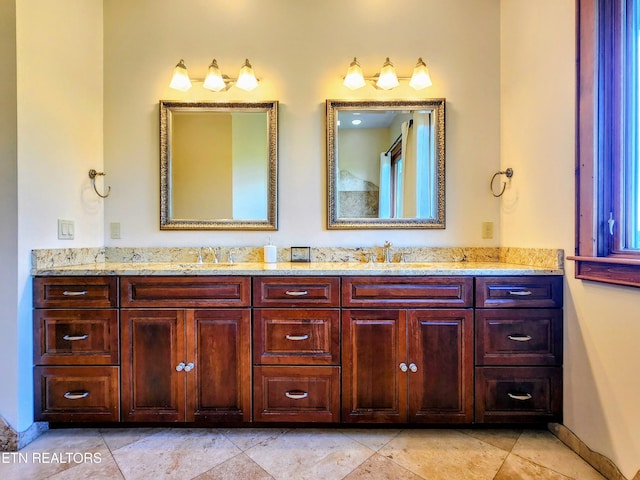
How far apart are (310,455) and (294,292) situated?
76 cm

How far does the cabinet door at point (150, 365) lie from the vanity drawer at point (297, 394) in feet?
1.34

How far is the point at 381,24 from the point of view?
2014mm

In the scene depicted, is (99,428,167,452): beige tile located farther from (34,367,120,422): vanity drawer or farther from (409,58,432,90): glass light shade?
(409,58,432,90): glass light shade

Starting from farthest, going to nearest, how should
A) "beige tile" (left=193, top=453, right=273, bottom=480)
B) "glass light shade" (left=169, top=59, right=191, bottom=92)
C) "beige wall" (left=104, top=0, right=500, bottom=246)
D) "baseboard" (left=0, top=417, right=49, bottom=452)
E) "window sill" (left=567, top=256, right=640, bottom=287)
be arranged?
1. "beige wall" (left=104, top=0, right=500, bottom=246)
2. "glass light shade" (left=169, top=59, right=191, bottom=92)
3. "baseboard" (left=0, top=417, right=49, bottom=452)
4. "beige tile" (left=193, top=453, right=273, bottom=480)
5. "window sill" (left=567, top=256, right=640, bottom=287)

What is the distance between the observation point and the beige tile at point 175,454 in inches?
51.9

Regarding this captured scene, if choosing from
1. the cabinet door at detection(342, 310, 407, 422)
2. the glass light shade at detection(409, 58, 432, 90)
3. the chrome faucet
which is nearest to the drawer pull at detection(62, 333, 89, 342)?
the cabinet door at detection(342, 310, 407, 422)

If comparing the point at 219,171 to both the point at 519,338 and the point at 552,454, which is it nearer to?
the point at 519,338

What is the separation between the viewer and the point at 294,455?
1404 millimetres

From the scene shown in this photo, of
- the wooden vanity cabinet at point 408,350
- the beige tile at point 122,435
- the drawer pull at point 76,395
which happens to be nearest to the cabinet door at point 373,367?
the wooden vanity cabinet at point 408,350

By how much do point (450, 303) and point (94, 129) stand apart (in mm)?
2416

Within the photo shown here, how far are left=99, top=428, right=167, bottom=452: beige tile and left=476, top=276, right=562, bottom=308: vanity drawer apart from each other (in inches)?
72.5

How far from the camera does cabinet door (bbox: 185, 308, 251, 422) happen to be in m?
1.54

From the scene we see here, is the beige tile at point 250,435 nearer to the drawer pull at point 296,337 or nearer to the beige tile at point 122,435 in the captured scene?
the beige tile at point 122,435

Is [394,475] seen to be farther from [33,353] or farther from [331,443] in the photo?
[33,353]
